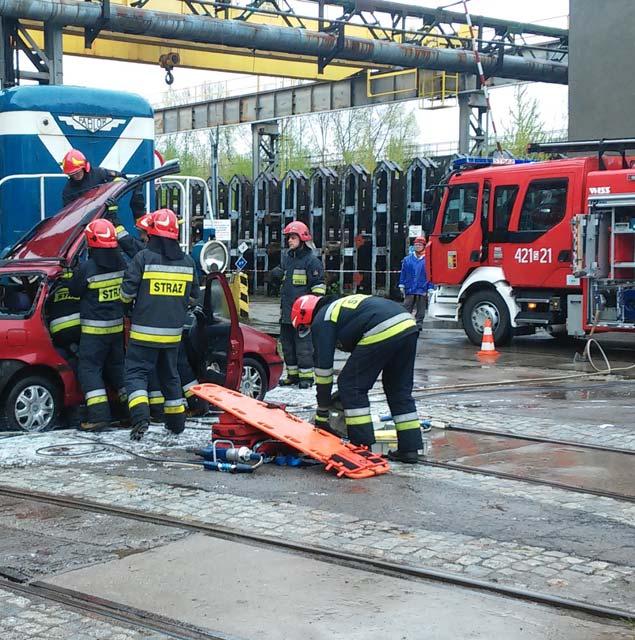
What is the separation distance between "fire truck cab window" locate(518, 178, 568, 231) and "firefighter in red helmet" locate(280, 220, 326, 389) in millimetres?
5025

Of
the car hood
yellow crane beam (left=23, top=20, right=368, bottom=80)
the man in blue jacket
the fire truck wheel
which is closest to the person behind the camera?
the car hood

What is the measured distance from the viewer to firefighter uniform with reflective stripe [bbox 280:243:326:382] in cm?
1222

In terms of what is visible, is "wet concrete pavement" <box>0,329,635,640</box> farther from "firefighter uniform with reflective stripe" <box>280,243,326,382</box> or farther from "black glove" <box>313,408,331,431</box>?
"firefighter uniform with reflective stripe" <box>280,243,326,382</box>

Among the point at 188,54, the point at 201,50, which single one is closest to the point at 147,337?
the point at 201,50

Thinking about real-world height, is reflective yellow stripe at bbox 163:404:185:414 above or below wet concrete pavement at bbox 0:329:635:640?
above

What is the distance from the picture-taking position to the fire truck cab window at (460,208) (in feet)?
56.5

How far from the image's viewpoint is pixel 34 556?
18.1 feet

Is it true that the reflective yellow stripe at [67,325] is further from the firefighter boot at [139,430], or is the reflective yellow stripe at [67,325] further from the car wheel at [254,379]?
the car wheel at [254,379]

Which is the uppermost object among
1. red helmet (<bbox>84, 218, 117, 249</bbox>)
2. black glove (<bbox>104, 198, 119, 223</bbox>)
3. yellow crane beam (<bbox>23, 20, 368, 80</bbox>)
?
yellow crane beam (<bbox>23, 20, 368, 80</bbox>)

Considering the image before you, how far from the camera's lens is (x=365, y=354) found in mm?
7691

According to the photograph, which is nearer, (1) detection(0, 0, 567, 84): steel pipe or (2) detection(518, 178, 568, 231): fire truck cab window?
(2) detection(518, 178, 568, 231): fire truck cab window

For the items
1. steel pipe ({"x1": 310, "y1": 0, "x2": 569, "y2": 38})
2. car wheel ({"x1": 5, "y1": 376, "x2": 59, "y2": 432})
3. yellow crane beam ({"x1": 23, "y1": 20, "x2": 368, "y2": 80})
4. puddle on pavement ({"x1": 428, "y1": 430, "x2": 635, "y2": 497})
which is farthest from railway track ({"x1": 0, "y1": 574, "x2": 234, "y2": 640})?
steel pipe ({"x1": 310, "y1": 0, "x2": 569, "y2": 38})

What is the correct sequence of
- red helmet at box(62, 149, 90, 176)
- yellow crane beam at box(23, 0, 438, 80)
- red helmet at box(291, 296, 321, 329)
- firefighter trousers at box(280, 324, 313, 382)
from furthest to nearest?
yellow crane beam at box(23, 0, 438, 80) < firefighter trousers at box(280, 324, 313, 382) < red helmet at box(62, 149, 90, 176) < red helmet at box(291, 296, 321, 329)

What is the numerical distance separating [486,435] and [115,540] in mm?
4149
